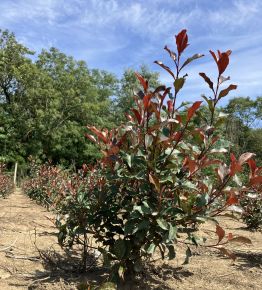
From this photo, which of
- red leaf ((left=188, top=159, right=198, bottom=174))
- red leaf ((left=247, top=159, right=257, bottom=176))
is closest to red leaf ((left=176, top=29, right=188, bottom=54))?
red leaf ((left=188, top=159, right=198, bottom=174))

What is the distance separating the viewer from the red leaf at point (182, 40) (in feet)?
8.70

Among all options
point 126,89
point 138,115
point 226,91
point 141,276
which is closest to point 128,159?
point 138,115

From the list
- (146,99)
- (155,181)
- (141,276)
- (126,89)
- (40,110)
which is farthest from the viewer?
(126,89)

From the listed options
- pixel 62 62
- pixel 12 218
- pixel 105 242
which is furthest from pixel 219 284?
pixel 62 62

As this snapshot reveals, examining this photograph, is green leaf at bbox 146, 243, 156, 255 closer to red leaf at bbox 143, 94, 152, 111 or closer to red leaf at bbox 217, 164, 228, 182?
red leaf at bbox 217, 164, 228, 182

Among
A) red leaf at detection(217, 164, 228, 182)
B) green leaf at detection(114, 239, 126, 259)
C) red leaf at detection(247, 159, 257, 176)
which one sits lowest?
green leaf at detection(114, 239, 126, 259)

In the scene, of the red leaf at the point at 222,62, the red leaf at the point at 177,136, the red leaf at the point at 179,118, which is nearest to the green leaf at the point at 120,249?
the red leaf at the point at 177,136

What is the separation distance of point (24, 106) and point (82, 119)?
5078 millimetres

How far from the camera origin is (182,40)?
2.67m

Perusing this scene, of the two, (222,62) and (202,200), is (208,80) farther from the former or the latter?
(202,200)

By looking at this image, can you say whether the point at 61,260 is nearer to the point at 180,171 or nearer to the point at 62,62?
the point at 180,171

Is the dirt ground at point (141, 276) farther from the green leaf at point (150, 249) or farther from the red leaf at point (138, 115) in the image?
the red leaf at point (138, 115)

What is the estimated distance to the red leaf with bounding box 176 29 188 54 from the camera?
265 cm

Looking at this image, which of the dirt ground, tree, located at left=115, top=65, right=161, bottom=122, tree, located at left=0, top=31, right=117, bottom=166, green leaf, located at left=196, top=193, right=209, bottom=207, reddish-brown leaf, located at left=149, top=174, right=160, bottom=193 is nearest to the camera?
reddish-brown leaf, located at left=149, top=174, right=160, bottom=193
